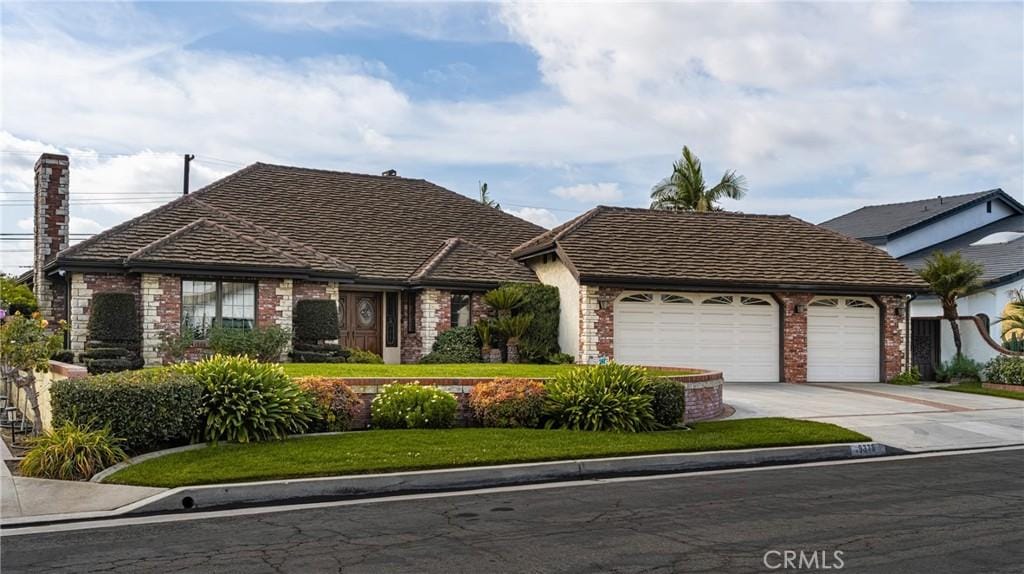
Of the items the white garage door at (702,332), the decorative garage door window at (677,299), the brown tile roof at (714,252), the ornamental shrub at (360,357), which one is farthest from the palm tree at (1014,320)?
the ornamental shrub at (360,357)

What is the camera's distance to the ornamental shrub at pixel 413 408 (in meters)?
13.9

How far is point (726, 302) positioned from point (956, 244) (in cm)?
1766

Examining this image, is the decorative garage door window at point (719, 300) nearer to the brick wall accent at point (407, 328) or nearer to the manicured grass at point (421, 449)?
the brick wall accent at point (407, 328)

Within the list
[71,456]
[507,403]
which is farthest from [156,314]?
[71,456]

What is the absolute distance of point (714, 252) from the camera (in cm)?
2620

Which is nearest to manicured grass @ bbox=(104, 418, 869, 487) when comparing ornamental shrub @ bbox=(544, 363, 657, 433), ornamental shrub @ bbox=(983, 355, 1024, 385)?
ornamental shrub @ bbox=(544, 363, 657, 433)

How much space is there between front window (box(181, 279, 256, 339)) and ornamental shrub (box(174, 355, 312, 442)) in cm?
955

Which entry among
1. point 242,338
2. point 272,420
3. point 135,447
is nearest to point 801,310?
point 242,338

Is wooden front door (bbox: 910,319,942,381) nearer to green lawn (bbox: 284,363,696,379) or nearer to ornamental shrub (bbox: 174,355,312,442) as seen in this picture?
green lawn (bbox: 284,363,696,379)

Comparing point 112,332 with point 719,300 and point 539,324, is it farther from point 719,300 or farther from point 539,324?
point 719,300

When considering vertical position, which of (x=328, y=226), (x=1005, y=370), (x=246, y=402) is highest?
(x=328, y=226)

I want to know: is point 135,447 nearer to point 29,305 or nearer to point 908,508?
point 908,508

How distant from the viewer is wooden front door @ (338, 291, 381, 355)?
84.6ft

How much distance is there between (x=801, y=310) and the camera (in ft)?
82.7
